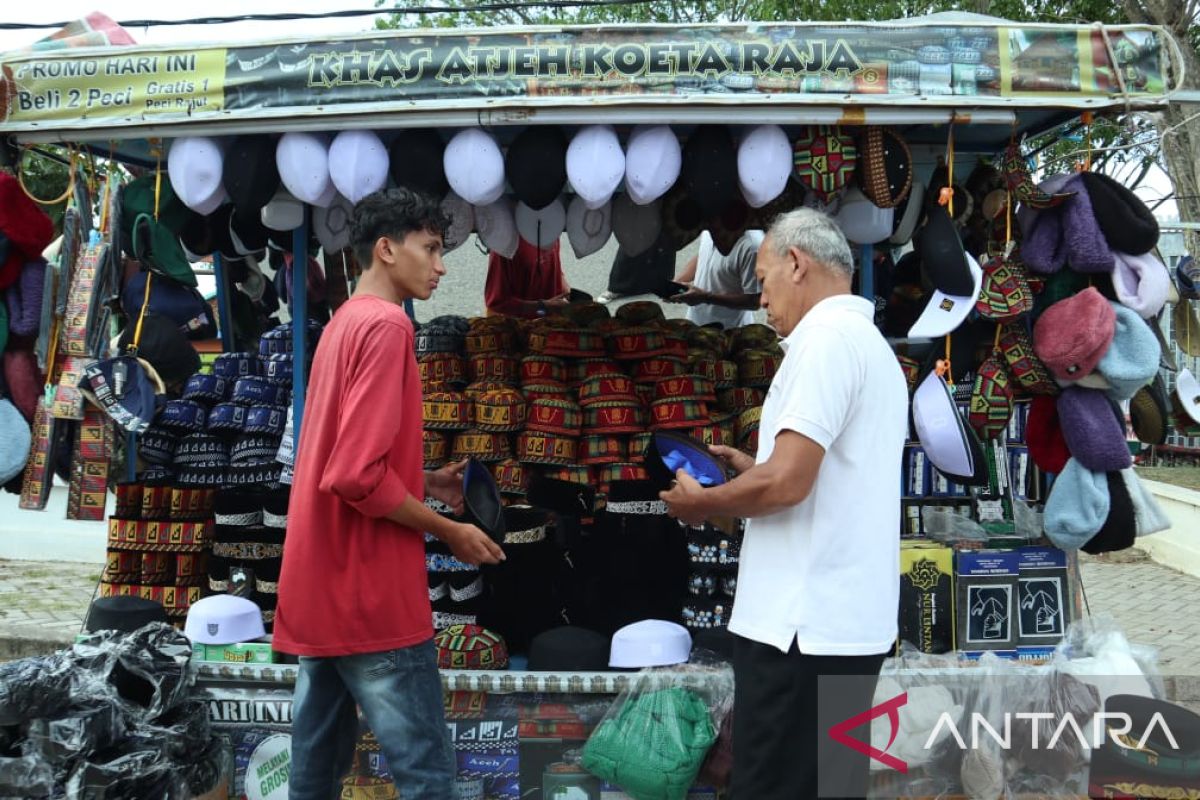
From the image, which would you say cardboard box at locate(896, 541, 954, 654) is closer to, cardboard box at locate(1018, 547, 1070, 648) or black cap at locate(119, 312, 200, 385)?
cardboard box at locate(1018, 547, 1070, 648)

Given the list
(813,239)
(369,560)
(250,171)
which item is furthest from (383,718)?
(250,171)

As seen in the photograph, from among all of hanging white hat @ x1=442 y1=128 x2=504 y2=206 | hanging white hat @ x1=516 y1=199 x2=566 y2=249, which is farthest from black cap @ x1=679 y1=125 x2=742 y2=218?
hanging white hat @ x1=516 y1=199 x2=566 y2=249

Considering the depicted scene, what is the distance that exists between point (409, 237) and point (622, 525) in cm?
167

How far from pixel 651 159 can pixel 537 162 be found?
0.39 metres

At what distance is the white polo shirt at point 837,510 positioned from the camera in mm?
2059

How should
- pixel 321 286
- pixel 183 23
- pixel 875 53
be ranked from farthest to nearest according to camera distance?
pixel 183 23 → pixel 321 286 → pixel 875 53

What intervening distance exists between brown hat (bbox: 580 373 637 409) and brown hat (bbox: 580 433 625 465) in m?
0.14

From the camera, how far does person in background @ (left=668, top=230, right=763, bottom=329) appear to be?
5.50m

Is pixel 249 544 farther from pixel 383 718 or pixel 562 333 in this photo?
pixel 383 718

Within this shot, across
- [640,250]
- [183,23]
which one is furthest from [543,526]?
[183,23]

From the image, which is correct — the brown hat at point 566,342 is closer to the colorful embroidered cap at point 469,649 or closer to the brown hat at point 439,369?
the brown hat at point 439,369

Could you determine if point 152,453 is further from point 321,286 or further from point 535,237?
point 535,237

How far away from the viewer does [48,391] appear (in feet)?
12.3

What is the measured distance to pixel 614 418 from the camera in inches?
165
